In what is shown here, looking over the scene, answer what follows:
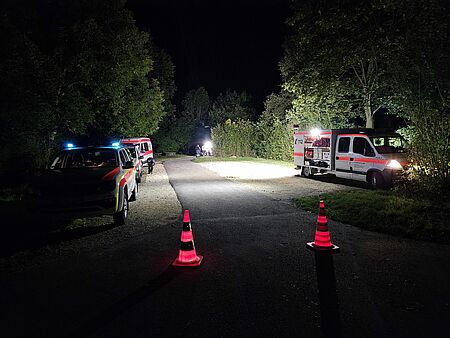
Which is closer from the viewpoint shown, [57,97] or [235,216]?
[235,216]

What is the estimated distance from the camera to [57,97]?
65.7 ft

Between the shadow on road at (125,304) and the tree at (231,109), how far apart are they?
184 ft

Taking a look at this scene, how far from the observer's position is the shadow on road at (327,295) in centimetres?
377

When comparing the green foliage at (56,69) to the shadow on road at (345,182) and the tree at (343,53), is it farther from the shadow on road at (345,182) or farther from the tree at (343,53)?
the shadow on road at (345,182)

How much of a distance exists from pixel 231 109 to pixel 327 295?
192ft

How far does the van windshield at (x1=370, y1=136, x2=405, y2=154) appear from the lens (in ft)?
47.2

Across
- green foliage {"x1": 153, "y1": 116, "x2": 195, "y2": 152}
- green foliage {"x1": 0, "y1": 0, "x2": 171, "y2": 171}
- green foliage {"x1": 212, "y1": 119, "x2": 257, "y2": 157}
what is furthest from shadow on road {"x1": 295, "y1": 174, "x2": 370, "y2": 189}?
green foliage {"x1": 153, "y1": 116, "x2": 195, "y2": 152}

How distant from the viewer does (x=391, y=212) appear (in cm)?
918

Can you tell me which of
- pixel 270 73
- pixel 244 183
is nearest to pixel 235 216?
pixel 244 183

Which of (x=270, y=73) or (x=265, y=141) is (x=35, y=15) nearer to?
(x=265, y=141)

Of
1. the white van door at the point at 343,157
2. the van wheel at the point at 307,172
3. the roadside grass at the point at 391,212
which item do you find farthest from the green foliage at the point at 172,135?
the roadside grass at the point at 391,212

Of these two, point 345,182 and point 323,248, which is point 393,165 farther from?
point 323,248

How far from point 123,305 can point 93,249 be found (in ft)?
8.82

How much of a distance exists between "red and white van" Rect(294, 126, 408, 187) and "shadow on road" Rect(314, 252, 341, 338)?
895 centimetres
